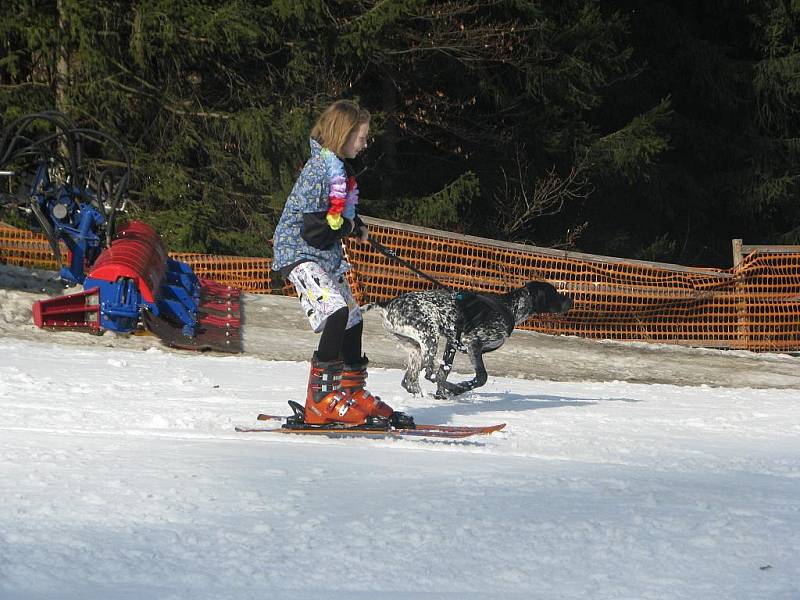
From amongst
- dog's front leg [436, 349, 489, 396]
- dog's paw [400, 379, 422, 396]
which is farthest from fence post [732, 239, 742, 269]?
dog's paw [400, 379, 422, 396]

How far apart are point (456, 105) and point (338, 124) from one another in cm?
1370

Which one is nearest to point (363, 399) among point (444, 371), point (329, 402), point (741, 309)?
point (329, 402)

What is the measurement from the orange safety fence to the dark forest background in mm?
3977

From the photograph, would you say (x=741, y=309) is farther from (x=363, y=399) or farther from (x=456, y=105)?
(x=456, y=105)

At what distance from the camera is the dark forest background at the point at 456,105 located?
16062 millimetres

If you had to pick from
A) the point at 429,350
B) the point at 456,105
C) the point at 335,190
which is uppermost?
the point at 456,105

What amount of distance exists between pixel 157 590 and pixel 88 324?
6774 millimetres

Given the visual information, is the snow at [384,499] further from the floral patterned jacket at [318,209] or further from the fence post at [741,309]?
the fence post at [741,309]

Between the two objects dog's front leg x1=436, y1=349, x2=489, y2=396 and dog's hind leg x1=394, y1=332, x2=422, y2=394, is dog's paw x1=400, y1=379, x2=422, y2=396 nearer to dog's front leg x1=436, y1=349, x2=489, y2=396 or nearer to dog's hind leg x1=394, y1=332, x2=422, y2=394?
dog's hind leg x1=394, y1=332, x2=422, y2=394

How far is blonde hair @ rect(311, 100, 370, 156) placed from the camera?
227 inches

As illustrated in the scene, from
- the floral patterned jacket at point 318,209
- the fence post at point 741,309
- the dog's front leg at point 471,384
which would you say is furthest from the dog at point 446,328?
the fence post at point 741,309

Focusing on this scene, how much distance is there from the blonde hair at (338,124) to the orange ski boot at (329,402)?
109 centimetres

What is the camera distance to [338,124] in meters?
5.78

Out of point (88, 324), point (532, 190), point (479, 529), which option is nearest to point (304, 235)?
point (479, 529)
